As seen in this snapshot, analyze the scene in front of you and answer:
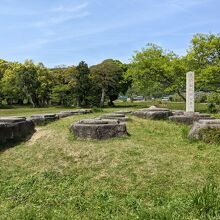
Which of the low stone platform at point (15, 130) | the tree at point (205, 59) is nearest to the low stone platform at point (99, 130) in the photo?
the low stone platform at point (15, 130)

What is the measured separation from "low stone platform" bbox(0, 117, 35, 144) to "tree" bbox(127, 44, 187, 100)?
17.8 m

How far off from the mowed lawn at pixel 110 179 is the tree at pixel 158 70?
18.3 metres

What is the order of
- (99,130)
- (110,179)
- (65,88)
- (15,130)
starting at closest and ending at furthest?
(110,179) < (99,130) < (15,130) < (65,88)

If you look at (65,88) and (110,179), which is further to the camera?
(65,88)

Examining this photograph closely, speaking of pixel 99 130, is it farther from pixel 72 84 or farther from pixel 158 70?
pixel 72 84

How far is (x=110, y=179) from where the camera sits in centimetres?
548

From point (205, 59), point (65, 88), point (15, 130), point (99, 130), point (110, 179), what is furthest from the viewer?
point (65, 88)

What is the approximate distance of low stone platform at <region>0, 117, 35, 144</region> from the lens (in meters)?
7.80

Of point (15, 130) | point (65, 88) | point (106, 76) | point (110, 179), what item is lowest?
point (110, 179)

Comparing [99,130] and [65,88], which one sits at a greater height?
[65,88]

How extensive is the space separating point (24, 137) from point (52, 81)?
118ft

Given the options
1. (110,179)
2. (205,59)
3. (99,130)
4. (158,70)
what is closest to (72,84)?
(158,70)

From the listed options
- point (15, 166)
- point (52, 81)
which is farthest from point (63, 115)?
Result: point (52, 81)

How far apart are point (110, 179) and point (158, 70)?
2216cm
